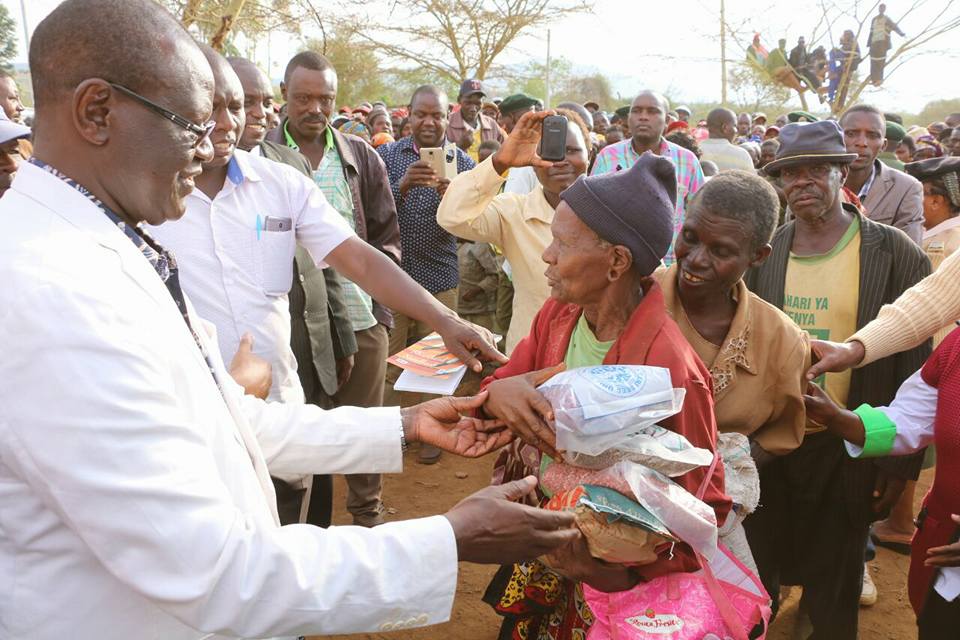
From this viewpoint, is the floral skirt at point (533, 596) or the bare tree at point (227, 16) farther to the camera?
the bare tree at point (227, 16)

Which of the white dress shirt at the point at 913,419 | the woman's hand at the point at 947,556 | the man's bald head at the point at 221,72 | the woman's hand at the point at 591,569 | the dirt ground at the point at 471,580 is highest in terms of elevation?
the man's bald head at the point at 221,72

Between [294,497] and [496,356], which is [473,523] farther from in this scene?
[294,497]

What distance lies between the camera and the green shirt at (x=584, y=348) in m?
2.17

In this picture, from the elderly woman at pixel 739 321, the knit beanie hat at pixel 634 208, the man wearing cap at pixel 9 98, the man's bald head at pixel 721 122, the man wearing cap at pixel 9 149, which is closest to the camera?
the knit beanie hat at pixel 634 208

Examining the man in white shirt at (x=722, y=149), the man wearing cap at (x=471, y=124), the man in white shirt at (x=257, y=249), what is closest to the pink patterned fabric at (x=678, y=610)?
the man in white shirt at (x=257, y=249)

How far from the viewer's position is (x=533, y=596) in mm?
2348

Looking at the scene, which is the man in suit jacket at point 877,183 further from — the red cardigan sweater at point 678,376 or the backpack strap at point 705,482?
the backpack strap at point 705,482

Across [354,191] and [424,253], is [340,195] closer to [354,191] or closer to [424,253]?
[354,191]

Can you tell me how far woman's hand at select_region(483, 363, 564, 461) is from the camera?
71.7 inches

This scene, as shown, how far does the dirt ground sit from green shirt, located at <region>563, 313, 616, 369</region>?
205cm

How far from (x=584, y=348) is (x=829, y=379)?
4.95ft

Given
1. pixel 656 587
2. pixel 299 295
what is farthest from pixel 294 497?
pixel 656 587

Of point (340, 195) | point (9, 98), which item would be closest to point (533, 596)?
point (340, 195)

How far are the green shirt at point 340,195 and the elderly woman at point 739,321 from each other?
7.06ft
